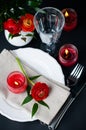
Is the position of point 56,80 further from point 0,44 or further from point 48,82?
point 0,44

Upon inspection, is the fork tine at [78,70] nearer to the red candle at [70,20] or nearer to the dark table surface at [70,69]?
the dark table surface at [70,69]

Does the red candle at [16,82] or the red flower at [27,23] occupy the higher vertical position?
the red flower at [27,23]

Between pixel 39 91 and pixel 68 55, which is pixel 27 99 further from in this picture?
pixel 68 55

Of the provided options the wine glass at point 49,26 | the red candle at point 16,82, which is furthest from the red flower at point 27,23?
the red candle at point 16,82

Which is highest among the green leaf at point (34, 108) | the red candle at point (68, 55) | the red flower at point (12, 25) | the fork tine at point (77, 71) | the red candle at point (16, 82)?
the red flower at point (12, 25)

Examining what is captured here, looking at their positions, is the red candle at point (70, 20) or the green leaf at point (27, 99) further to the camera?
the red candle at point (70, 20)

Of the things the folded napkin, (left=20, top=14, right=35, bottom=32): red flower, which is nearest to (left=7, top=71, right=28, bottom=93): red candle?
the folded napkin
